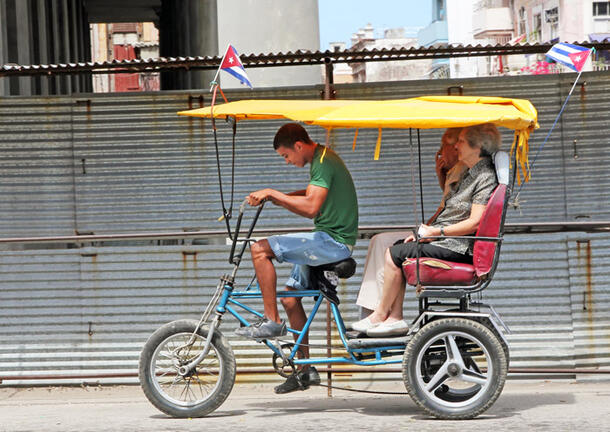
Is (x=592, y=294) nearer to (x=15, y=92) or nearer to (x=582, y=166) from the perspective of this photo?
(x=582, y=166)

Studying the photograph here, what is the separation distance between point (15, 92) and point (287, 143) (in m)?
9.99

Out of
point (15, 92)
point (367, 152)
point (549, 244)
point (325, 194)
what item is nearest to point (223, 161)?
point (367, 152)

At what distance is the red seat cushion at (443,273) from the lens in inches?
318

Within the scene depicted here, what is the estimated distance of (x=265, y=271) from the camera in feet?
27.1

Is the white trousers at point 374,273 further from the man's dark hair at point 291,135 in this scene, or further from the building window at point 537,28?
the building window at point 537,28

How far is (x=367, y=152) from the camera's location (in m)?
10.1

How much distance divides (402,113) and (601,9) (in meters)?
53.8

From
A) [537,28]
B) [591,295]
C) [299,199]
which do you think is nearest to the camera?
[299,199]

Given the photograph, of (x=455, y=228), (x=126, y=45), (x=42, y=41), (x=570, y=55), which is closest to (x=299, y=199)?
(x=455, y=228)

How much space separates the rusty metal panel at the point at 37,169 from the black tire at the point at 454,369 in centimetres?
349

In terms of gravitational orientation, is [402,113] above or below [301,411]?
above

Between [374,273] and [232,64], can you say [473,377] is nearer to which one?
[374,273]

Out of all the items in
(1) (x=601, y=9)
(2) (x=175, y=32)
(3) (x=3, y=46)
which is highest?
(1) (x=601, y=9)

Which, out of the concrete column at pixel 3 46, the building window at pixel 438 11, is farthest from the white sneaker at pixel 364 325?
the building window at pixel 438 11
